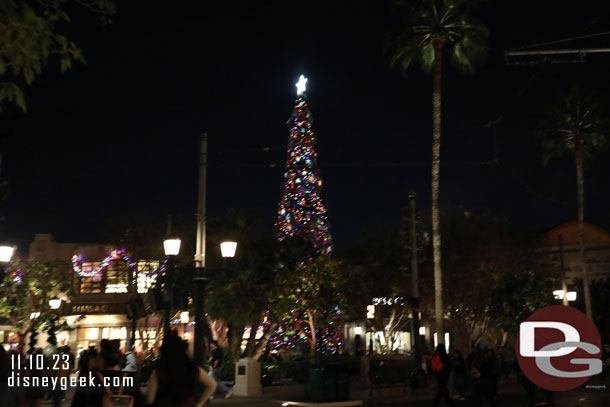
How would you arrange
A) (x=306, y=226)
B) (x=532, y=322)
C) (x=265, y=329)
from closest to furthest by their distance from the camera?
(x=532, y=322) < (x=265, y=329) < (x=306, y=226)

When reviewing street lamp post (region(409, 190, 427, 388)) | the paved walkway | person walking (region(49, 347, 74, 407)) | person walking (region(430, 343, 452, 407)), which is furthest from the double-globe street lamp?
street lamp post (region(409, 190, 427, 388))

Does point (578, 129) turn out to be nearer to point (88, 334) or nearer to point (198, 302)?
point (198, 302)

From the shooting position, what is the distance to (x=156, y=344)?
36094mm

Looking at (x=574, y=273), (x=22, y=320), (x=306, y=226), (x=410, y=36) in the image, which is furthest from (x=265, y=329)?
(x=574, y=273)

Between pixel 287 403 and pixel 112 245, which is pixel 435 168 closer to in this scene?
pixel 287 403

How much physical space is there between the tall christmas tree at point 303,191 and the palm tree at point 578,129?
13.1 meters

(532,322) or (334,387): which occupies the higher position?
(532,322)

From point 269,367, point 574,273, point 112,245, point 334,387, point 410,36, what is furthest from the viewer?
point 574,273

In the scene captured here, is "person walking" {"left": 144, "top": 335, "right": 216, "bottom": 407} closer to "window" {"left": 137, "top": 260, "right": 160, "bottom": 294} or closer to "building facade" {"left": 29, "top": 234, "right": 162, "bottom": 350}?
"window" {"left": 137, "top": 260, "right": 160, "bottom": 294}

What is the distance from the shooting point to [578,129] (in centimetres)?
3828

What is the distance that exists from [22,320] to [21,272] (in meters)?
2.50

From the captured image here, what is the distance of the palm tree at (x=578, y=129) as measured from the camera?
3803 cm

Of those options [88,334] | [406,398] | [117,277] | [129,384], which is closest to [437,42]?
[406,398]

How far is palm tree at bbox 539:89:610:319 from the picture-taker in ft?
125
